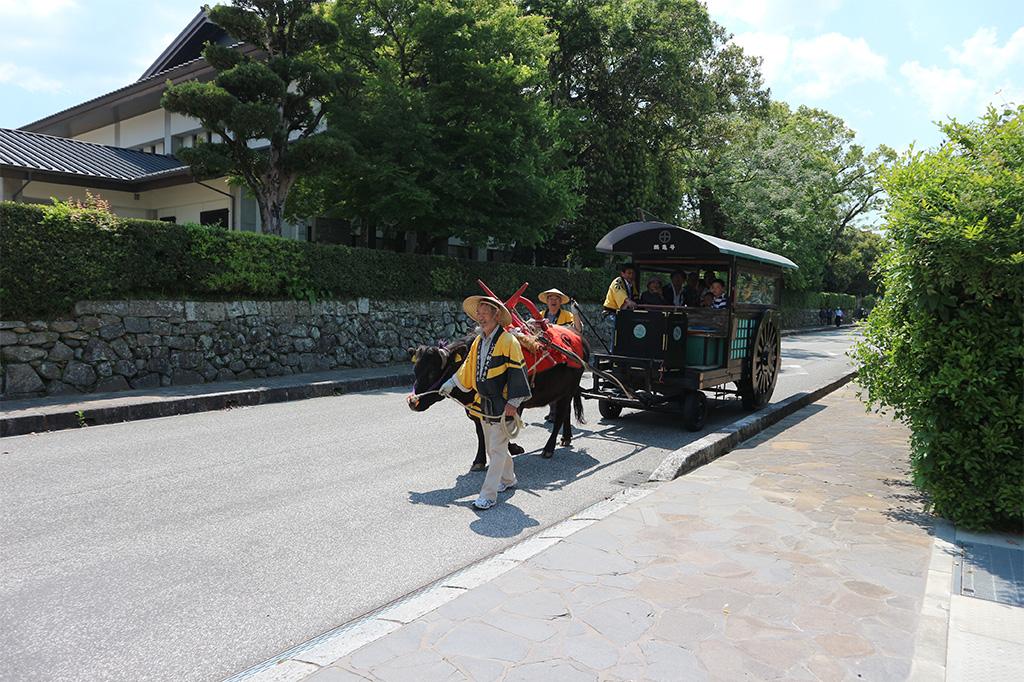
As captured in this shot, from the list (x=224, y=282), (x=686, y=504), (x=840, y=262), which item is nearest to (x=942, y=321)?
(x=686, y=504)

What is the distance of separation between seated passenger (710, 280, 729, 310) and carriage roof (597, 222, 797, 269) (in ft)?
1.74

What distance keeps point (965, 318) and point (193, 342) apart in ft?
37.8

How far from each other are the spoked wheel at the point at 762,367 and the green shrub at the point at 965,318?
16.9ft

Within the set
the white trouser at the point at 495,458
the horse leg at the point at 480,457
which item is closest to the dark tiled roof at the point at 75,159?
the horse leg at the point at 480,457

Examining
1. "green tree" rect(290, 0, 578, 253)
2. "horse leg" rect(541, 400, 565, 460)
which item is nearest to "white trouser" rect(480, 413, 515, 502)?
"horse leg" rect(541, 400, 565, 460)

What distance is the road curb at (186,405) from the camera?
8.75 m

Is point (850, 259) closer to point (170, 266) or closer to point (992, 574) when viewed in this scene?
point (170, 266)

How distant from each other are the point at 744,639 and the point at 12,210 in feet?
36.2

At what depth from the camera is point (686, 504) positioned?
570cm

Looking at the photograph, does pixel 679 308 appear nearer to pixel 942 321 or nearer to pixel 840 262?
pixel 942 321

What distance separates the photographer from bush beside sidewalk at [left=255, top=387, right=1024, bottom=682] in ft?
10.5

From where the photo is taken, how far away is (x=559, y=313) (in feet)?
30.7

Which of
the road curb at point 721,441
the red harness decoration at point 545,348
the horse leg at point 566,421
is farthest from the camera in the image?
the horse leg at point 566,421

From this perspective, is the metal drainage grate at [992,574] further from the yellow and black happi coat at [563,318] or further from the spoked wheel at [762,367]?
the spoked wheel at [762,367]
